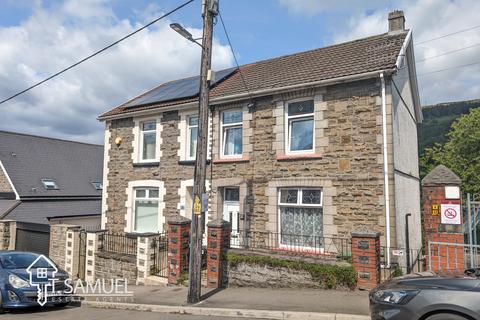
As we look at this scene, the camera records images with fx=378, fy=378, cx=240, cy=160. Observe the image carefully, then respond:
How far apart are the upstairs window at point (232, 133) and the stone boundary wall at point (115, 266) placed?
16.1 ft

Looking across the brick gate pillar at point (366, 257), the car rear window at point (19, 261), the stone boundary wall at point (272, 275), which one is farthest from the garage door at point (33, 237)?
the brick gate pillar at point (366, 257)

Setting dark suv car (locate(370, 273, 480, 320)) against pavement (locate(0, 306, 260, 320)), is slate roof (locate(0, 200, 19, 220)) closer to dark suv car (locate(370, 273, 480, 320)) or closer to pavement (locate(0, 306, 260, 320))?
pavement (locate(0, 306, 260, 320))

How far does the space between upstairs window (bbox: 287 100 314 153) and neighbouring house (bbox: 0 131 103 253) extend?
12023 millimetres

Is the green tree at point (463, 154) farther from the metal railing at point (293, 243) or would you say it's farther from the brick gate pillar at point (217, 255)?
the brick gate pillar at point (217, 255)

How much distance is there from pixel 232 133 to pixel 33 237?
10.1 metres

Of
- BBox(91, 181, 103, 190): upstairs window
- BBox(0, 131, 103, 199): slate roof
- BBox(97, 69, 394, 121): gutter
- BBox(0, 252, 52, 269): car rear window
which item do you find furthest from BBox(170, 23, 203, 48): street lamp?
BBox(91, 181, 103, 190): upstairs window

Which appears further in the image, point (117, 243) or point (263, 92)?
point (117, 243)

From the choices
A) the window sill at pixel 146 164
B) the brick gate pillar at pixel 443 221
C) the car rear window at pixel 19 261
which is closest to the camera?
the brick gate pillar at pixel 443 221

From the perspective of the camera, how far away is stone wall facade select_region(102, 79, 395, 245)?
1063 centimetres

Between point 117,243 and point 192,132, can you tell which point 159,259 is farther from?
point 192,132

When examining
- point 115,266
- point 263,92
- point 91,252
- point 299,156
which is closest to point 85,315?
point 115,266

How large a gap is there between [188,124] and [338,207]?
675 centimetres

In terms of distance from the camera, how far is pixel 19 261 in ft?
31.6

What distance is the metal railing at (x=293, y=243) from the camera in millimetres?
10695
